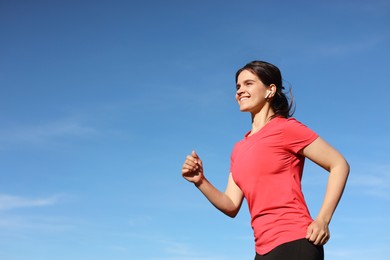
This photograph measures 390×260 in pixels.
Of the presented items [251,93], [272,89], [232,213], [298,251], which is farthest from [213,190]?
[298,251]

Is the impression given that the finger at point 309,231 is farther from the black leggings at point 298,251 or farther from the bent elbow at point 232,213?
the bent elbow at point 232,213

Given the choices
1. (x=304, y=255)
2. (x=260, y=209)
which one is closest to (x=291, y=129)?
(x=260, y=209)

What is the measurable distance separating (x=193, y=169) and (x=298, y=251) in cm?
133

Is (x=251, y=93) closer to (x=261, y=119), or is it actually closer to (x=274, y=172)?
(x=261, y=119)

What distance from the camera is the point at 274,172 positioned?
466 cm

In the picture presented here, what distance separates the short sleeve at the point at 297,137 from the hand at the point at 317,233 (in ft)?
2.21

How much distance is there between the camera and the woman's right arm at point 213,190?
5.19m

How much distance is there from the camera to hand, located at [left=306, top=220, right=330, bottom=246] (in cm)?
430

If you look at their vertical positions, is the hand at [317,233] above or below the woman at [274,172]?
below

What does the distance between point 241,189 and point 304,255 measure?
99 centimetres

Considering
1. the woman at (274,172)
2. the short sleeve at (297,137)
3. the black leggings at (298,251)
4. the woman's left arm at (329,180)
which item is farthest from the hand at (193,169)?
the black leggings at (298,251)

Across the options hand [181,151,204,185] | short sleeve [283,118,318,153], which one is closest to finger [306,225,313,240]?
short sleeve [283,118,318,153]

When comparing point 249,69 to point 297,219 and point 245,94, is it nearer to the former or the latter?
point 245,94

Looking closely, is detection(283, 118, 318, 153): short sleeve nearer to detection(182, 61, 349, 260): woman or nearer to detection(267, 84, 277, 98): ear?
detection(182, 61, 349, 260): woman
